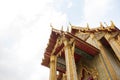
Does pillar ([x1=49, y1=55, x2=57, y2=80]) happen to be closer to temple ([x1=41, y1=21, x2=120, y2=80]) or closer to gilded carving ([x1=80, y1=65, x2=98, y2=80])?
temple ([x1=41, y1=21, x2=120, y2=80])

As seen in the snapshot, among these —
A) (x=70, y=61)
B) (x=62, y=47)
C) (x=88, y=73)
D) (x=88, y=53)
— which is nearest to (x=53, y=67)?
(x=62, y=47)

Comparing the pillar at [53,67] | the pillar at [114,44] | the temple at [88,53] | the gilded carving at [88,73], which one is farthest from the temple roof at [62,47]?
the pillar at [114,44]

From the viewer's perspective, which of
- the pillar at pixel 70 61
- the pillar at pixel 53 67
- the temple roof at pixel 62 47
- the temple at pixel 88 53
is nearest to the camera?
the pillar at pixel 70 61

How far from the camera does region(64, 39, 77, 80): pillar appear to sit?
822 centimetres

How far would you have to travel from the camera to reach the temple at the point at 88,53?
1005 cm

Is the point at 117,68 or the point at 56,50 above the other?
the point at 56,50

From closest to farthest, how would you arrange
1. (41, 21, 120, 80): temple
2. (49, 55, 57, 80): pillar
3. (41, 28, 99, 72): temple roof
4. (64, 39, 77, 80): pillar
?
(64, 39, 77, 80): pillar, (41, 21, 120, 80): temple, (49, 55, 57, 80): pillar, (41, 28, 99, 72): temple roof

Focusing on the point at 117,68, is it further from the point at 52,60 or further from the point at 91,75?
the point at 52,60

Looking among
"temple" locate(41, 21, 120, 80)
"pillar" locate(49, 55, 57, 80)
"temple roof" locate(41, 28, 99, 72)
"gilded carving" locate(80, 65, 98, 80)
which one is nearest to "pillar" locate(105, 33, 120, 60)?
"temple" locate(41, 21, 120, 80)

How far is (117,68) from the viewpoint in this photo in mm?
10836

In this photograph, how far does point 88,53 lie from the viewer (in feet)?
37.7

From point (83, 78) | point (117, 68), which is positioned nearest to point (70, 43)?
point (83, 78)

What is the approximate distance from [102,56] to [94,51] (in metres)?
0.69

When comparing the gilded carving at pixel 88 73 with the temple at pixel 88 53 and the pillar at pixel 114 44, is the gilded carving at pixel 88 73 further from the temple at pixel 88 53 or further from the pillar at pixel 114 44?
the pillar at pixel 114 44
